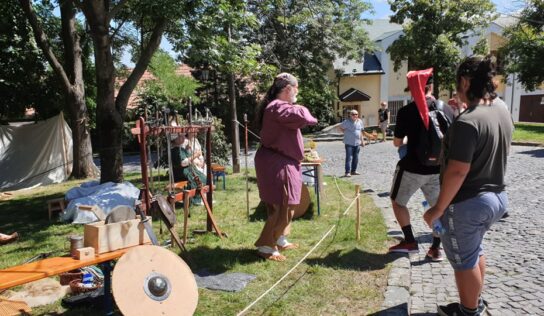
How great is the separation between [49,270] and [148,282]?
26.7 inches

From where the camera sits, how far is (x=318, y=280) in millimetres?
4227

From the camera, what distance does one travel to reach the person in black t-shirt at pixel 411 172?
4465 mm

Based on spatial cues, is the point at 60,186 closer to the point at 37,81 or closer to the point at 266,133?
the point at 37,81

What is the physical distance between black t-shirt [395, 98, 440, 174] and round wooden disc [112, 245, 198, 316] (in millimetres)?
2461

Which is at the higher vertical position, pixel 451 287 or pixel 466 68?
pixel 466 68

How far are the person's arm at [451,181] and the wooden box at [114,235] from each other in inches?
92.7

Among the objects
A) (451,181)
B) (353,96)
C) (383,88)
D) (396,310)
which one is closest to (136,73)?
(396,310)

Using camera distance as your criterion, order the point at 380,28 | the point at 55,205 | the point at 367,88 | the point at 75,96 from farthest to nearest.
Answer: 1. the point at 380,28
2. the point at 367,88
3. the point at 75,96
4. the point at 55,205

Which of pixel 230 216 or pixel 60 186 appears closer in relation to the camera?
pixel 230 216

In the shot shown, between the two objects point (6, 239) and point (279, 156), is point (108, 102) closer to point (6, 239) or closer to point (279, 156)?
point (6, 239)

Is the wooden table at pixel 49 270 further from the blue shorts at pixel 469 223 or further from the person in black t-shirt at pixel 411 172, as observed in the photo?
the person in black t-shirt at pixel 411 172

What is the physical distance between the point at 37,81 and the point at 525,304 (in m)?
14.8

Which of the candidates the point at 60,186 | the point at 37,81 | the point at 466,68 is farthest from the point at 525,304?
the point at 37,81

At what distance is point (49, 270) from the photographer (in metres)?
3.08
